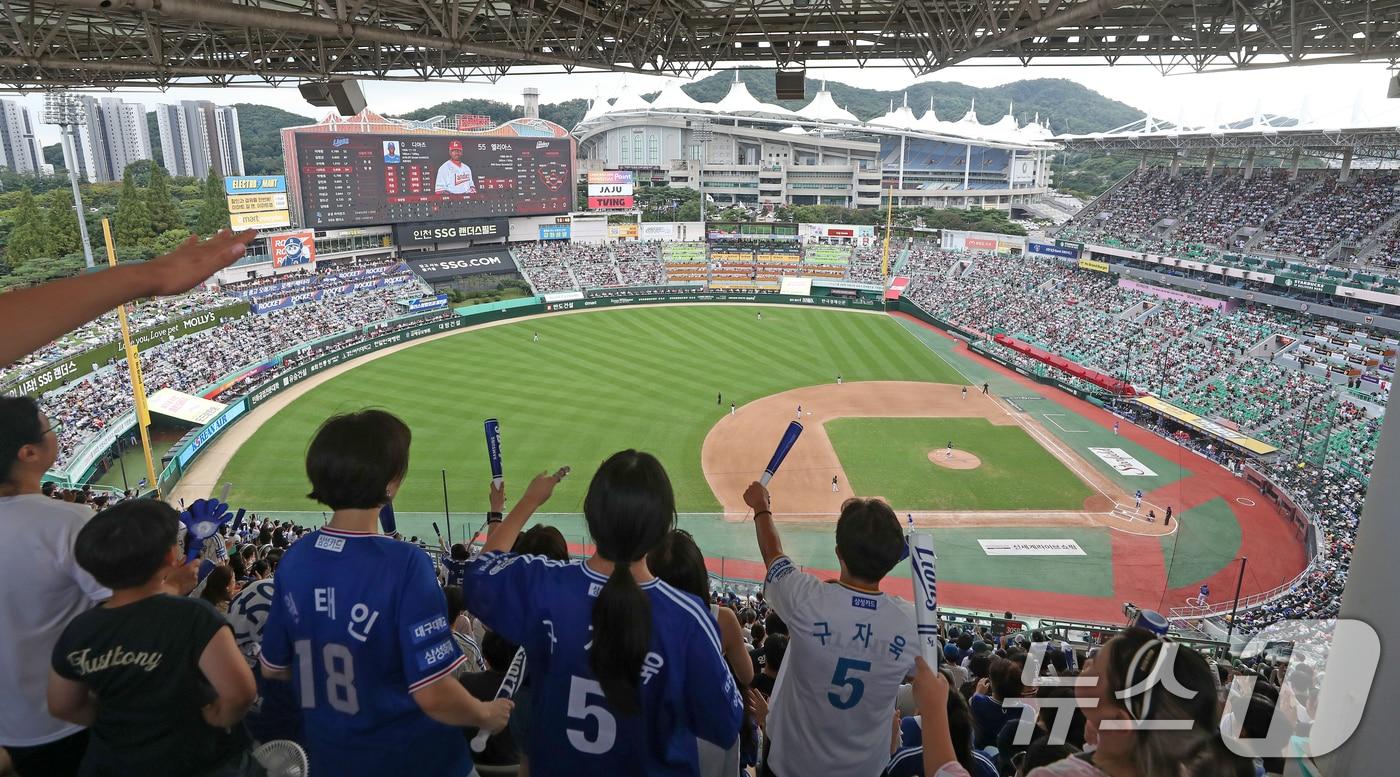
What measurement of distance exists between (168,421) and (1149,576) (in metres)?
27.6

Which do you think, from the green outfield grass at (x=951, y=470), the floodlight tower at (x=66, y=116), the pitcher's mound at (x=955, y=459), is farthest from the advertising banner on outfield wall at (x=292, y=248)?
the pitcher's mound at (x=955, y=459)

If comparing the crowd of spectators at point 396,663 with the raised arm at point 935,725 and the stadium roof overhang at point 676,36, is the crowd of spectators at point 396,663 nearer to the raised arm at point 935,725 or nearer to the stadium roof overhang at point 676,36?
the raised arm at point 935,725

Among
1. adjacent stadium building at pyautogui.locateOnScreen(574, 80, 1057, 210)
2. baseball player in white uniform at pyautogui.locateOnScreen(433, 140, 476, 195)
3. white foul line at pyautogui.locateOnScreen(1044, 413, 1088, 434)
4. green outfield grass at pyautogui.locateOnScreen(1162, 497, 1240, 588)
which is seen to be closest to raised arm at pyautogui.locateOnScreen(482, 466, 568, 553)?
green outfield grass at pyautogui.locateOnScreen(1162, 497, 1240, 588)

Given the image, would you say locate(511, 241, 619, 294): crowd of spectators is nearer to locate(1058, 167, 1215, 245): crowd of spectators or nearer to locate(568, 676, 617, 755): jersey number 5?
locate(1058, 167, 1215, 245): crowd of spectators

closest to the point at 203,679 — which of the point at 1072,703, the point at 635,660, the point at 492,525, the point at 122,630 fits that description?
the point at 122,630

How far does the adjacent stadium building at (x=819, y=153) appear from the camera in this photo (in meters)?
80.6

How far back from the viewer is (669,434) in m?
25.2

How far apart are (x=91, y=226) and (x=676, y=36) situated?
1713 inches

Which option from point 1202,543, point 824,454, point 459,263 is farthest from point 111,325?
point 1202,543

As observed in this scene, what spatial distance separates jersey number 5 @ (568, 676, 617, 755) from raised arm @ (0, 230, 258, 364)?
1482 millimetres

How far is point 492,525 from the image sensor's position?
9.46ft

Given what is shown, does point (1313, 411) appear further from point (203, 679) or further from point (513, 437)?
point (203, 679)

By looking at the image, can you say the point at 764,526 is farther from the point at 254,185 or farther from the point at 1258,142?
the point at 1258,142

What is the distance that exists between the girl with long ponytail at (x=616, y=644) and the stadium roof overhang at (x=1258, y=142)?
41126 millimetres
